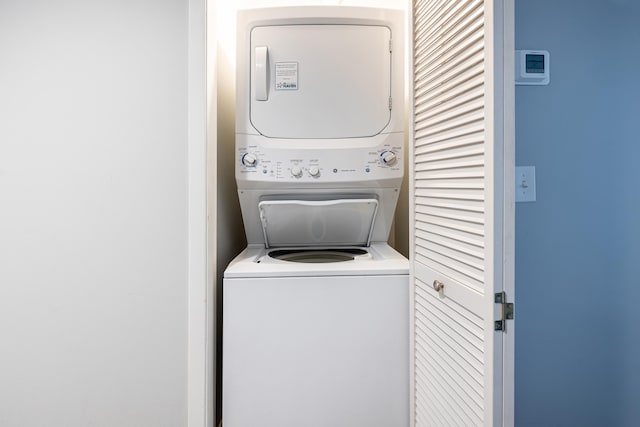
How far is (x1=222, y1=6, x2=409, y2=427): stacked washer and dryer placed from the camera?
1.68 meters

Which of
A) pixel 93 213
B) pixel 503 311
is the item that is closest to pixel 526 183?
pixel 503 311

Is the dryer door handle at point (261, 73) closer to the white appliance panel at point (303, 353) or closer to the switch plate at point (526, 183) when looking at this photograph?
the white appliance panel at point (303, 353)

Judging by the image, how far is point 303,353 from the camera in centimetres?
168

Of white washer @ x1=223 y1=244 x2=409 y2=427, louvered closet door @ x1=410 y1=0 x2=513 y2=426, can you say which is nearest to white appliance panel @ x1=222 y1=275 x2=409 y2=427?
white washer @ x1=223 y1=244 x2=409 y2=427

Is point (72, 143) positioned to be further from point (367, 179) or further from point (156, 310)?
point (367, 179)

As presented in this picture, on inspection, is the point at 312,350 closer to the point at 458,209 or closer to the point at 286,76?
the point at 458,209

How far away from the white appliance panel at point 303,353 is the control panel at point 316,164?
1.81ft

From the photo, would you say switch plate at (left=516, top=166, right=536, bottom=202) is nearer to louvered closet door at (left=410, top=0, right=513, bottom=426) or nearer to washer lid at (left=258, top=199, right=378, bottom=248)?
louvered closet door at (left=410, top=0, right=513, bottom=426)

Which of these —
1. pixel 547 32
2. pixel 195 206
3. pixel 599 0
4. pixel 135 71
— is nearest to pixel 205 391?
pixel 195 206

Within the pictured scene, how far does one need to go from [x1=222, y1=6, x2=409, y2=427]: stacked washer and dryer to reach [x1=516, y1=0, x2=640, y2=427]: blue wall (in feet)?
1.83

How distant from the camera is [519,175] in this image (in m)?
1.60

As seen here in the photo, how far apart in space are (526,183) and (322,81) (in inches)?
43.0

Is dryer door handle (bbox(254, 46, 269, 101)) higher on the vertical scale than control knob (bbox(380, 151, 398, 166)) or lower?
higher

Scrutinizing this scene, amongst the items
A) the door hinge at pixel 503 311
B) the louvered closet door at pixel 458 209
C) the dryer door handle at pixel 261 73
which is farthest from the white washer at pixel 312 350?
the dryer door handle at pixel 261 73
